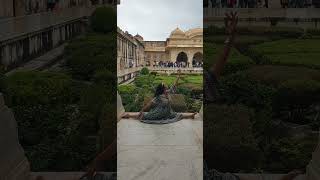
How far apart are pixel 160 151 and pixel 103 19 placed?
2.73m

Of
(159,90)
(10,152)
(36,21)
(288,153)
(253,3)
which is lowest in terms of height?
(288,153)

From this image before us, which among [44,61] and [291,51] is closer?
[44,61]

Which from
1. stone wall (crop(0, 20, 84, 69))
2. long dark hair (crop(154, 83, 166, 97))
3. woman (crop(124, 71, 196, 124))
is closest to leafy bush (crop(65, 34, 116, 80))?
stone wall (crop(0, 20, 84, 69))

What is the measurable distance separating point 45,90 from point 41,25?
1063 mm

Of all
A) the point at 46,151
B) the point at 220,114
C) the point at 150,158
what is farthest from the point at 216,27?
the point at 46,151

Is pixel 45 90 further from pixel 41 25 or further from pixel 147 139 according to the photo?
pixel 147 139

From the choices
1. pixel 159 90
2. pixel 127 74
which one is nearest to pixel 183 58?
pixel 159 90

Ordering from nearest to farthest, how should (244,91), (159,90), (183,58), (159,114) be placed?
(244,91) → (159,114) → (159,90) → (183,58)

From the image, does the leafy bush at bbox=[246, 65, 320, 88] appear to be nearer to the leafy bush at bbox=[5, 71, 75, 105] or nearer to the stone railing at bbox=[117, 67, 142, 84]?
the stone railing at bbox=[117, 67, 142, 84]

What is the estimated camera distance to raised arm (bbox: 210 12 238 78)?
8195 mm

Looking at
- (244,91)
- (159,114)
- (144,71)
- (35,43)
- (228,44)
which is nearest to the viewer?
(35,43)

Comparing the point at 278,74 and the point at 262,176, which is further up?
the point at 278,74

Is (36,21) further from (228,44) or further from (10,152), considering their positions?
(228,44)

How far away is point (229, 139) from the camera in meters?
8.03
